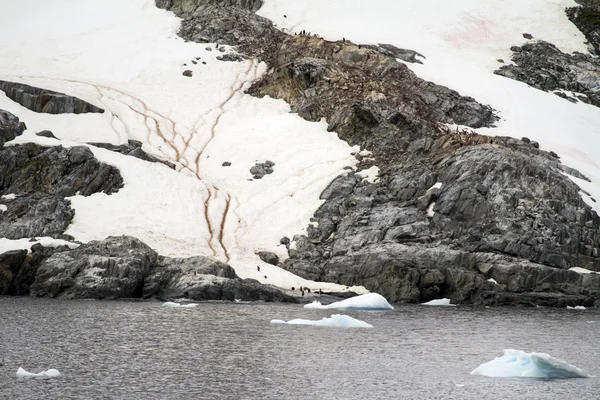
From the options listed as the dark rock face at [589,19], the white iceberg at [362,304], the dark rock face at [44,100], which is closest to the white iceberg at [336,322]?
the white iceberg at [362,304]

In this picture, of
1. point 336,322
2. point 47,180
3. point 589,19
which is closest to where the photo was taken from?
point 336,322

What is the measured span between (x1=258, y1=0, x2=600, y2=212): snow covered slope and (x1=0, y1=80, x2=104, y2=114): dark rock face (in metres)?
39.2

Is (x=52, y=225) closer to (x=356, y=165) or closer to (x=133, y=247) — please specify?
(x=133, y=247)

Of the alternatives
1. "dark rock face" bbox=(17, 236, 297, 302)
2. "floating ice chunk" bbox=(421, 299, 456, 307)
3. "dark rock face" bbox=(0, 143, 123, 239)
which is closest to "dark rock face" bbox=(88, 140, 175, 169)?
"dark rock face" bbox=(0, 143, 123, 239)

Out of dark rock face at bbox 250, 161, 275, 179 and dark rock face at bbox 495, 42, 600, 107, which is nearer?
dark rock face at bbox 250, 161, 275, 179

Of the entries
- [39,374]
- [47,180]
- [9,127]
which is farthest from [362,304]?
[9,127]

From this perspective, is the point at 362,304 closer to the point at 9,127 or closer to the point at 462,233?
the point at 462,233

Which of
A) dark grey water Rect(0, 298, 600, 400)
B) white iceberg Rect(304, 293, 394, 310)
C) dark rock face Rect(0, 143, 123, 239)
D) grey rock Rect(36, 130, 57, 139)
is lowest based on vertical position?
dark grey water Rect(0, 298, 600, 400)

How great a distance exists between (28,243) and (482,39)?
8210 cm

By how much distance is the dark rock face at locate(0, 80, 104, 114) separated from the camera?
285 feet

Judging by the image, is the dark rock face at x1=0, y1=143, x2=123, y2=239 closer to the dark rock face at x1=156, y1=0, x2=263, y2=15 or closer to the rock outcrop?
the rock outcrop

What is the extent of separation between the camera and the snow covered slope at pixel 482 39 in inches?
3634

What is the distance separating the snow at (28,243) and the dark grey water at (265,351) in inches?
278

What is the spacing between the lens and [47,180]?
7269 centimetres
